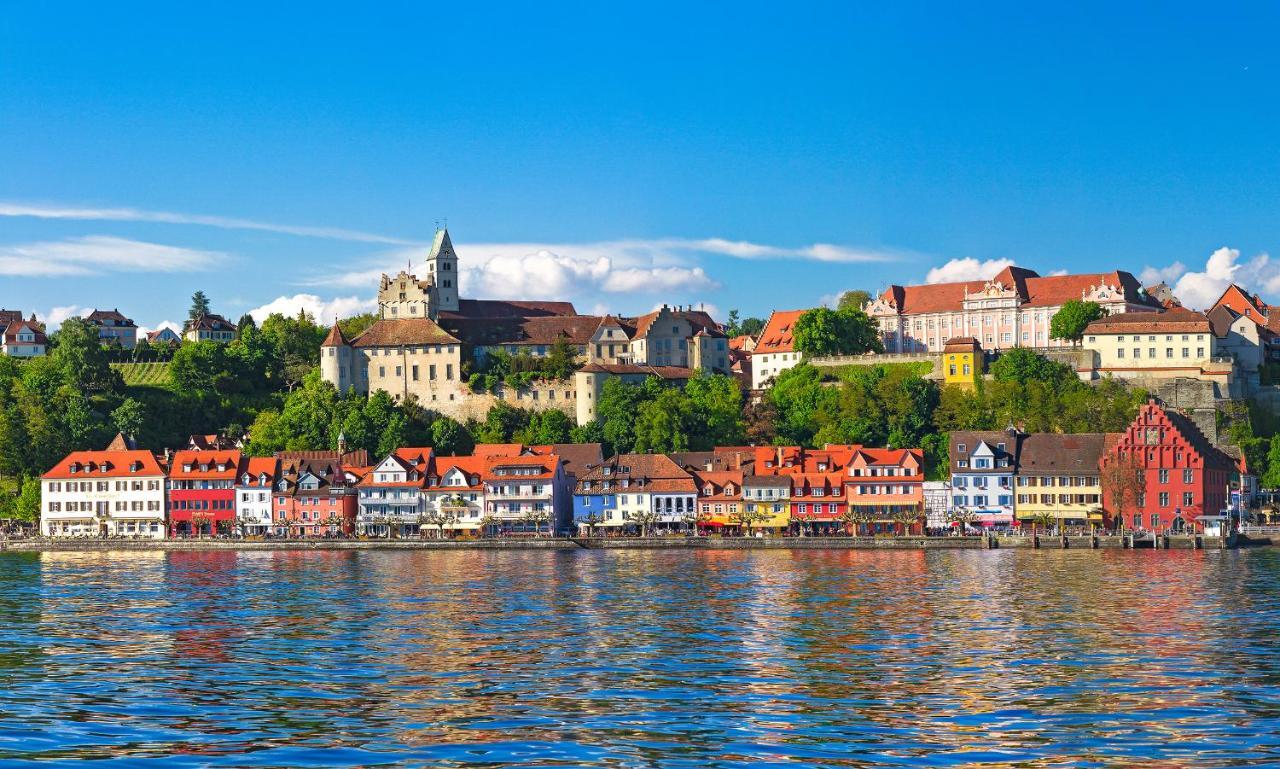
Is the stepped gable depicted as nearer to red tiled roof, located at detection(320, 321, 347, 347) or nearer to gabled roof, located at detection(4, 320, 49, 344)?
red tiled roof, located at detection(320, 321, 347, 347)

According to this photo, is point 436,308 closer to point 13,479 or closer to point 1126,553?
point 13,479

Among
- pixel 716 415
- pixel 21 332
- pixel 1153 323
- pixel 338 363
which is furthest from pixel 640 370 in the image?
pixel 21 332

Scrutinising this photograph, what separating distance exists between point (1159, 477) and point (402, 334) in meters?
58.0

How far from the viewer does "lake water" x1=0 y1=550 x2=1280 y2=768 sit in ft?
103

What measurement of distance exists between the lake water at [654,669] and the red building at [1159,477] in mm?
23844

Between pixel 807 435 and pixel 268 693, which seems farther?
pixel 807 435

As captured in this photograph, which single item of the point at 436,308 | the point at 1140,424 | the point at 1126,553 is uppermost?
the point at 436,308

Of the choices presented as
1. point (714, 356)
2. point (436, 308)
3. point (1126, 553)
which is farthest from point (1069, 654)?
point (436, 308)

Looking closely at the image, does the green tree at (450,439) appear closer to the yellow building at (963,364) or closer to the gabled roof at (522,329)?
the gabled roof at (522,329)

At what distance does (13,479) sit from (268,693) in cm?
8967

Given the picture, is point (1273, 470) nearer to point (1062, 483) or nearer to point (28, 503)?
point (1062, 483)

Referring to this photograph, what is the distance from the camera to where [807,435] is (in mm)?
117000

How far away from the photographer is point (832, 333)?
129 m

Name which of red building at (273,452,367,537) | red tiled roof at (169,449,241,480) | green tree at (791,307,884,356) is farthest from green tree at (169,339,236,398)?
green tree at (791,307,884,356)
